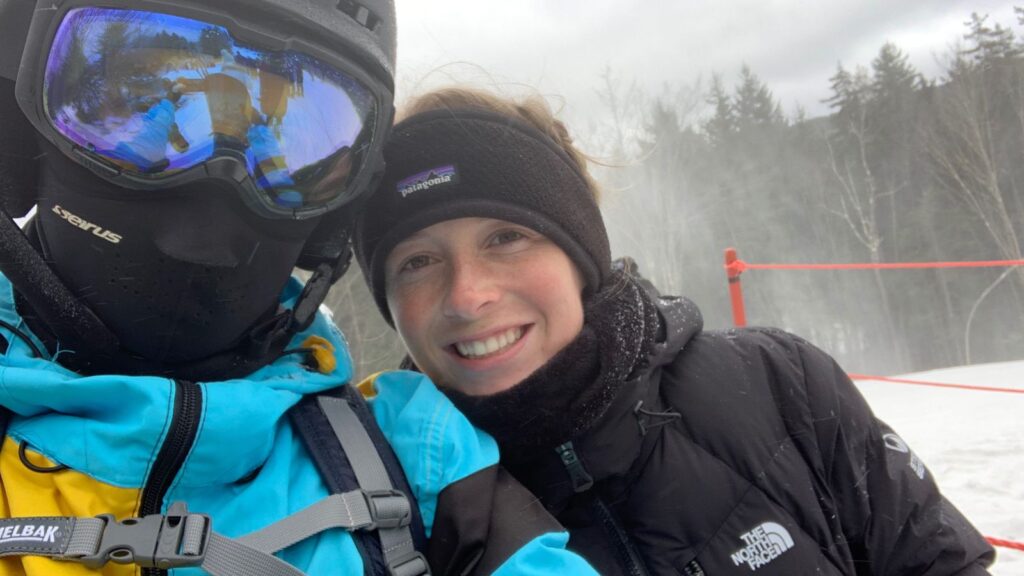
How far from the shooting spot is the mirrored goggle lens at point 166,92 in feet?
3.66

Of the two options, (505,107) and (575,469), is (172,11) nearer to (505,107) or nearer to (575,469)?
(505,107)

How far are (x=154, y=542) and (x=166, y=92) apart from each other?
77 centimetres

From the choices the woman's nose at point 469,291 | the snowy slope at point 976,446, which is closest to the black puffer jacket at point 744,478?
the woman's nose at point 469,291

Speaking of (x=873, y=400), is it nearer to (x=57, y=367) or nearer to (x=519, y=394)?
(x=519, y=394)

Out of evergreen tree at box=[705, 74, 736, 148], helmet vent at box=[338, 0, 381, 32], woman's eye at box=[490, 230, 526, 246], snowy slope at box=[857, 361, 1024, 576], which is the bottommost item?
snowy slope at box=[857, 361, 1024, 576]

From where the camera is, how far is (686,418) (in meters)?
1.65

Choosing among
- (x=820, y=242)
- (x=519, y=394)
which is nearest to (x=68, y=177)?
(x=519, y=394)

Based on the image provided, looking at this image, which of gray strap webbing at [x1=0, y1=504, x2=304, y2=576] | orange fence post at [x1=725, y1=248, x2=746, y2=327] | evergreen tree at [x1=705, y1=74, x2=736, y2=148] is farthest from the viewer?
evergreen tree at [x1=705, y1=74, x2=736, y2=148]

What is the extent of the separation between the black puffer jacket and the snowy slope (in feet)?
Result: 8.92

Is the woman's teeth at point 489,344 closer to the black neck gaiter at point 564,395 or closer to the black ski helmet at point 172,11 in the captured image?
the black neck gaiter at point 564,395

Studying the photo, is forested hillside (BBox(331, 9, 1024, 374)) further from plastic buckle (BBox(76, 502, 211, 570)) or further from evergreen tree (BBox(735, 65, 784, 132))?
plastic buckle (BBox(76, 502, 211, 570))

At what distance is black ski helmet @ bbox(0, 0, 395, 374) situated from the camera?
1082mm

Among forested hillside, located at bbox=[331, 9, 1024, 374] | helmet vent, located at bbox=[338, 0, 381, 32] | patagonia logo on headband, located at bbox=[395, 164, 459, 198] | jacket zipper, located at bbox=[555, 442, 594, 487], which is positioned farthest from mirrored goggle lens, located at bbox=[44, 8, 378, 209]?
forested hillside, located at bbox=[331, 9, 1024, 374]

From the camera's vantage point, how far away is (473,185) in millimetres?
1534
